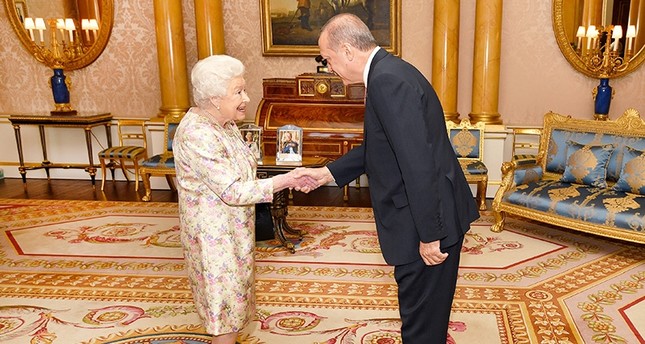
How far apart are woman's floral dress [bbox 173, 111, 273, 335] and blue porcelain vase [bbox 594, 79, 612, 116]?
16.5ft

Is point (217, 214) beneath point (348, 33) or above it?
beneath

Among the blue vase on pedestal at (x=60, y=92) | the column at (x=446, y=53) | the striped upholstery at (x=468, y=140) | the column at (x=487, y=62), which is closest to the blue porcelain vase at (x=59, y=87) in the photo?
the blue vase on pedestal at (x=60, y=92)

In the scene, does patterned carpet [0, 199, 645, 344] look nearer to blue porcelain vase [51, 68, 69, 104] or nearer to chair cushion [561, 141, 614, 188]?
chair cushion [561, 141, 614, 188]

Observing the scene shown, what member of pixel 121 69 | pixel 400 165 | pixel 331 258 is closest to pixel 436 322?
pixel 400 165

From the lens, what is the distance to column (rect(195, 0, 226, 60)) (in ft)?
23.0

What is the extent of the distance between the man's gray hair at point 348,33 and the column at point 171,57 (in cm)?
547

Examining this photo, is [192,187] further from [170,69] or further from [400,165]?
[170,69]

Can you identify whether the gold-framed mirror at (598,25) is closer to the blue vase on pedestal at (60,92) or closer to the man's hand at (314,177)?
the man's hand at (314,177)

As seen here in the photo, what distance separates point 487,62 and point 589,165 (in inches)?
83.8

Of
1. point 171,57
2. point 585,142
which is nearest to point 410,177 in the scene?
point 585,142

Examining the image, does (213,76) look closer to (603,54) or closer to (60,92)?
(603,54)

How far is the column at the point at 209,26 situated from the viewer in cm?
702

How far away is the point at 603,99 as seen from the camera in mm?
6039

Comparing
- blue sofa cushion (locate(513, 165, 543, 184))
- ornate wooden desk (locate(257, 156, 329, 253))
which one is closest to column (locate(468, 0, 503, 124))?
blue sofa cushion (locate(513, 165, 543, 184))
